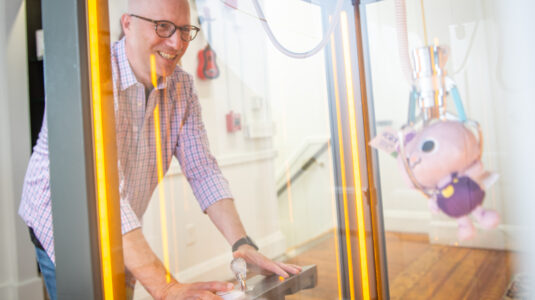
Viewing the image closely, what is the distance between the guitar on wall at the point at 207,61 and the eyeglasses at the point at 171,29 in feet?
0.11

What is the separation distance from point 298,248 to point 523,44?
20.8 inches

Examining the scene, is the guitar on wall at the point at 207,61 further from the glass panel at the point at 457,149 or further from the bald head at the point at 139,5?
the glass panel at the point at 457,149

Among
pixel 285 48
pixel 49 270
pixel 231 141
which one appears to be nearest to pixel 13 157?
pixel 49 270

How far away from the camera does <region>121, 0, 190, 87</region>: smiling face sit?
96 centimetres

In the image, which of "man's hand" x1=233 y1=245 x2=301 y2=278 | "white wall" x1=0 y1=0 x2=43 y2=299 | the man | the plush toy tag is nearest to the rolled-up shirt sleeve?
the man

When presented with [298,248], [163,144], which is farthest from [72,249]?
[298,248]

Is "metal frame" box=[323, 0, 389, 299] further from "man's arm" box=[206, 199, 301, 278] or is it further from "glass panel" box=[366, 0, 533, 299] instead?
"man's arm" box=[206, 199, 301, 278]

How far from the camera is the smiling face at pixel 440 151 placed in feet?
2.17

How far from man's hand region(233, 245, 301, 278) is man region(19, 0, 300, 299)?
36 mm

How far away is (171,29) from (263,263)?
22.5 inches

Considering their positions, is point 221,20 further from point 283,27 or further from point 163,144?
point 163,144

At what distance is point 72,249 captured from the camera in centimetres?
101

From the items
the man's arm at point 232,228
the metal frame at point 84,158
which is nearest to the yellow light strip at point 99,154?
the metal frame at point 84,158

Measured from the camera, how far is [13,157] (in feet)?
7.61
